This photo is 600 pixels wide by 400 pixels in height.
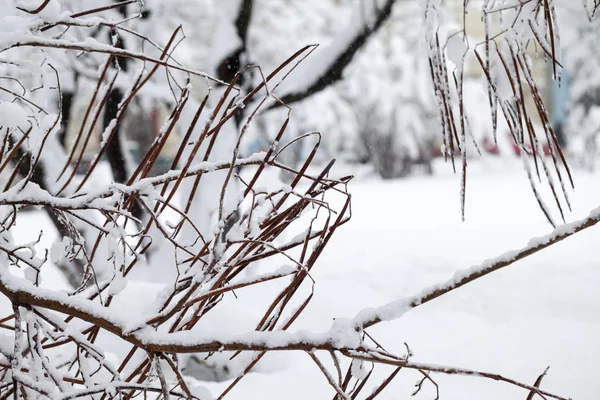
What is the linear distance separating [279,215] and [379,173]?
1078cm

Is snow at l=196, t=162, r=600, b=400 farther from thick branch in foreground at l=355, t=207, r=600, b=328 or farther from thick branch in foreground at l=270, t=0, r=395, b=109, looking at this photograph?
thick branch in foreground at l=355, t=207, r=600, b=328

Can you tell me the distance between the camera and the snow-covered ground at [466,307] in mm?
1754

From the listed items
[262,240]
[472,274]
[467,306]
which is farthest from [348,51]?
[472,274]

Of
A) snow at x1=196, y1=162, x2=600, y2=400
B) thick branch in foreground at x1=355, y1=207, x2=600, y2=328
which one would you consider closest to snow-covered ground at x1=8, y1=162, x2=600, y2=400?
snow at x1=196, y1=162, x2=600, y2=400

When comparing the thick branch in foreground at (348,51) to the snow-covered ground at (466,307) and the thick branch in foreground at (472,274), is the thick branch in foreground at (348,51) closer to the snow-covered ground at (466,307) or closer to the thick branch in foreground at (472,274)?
the snow-covered ground at (466,307)

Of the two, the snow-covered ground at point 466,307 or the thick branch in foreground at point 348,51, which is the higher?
the thick branch in foreground at point 348,51

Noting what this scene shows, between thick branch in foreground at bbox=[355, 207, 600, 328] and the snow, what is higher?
the snow

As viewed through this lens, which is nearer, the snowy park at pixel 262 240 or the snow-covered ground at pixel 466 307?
the snowy park at pixel 262 240

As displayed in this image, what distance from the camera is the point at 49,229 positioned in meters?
6.90

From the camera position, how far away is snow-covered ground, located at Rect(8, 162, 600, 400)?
175cm

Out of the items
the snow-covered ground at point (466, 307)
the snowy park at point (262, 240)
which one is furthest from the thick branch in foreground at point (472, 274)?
the snow-covered ground at point (466, 307)

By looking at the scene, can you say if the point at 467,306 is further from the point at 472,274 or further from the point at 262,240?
the point at 472,274

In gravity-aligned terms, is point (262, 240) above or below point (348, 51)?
below

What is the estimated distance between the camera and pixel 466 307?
8.34ft
